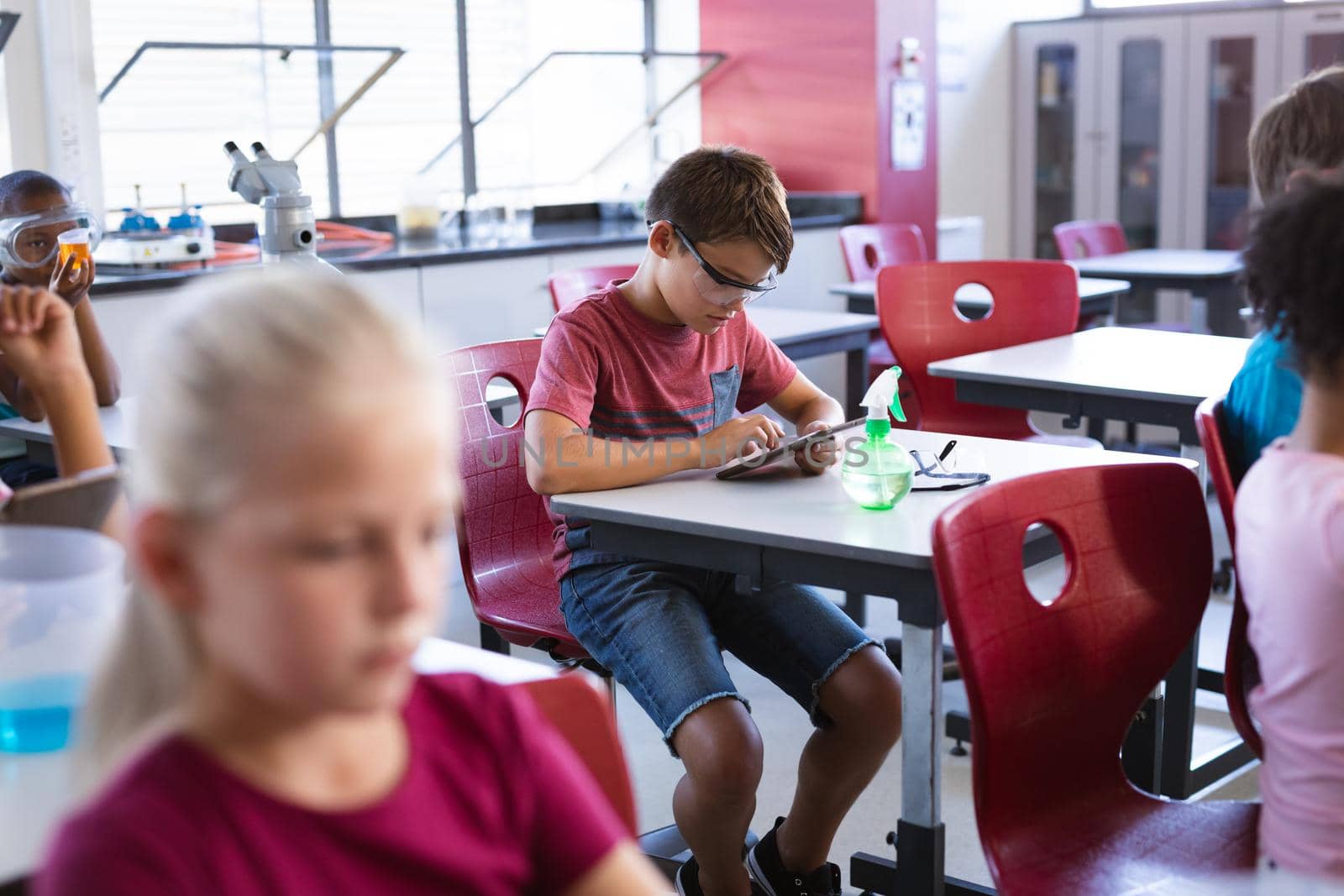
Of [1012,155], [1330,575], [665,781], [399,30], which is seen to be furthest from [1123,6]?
[1330,575]

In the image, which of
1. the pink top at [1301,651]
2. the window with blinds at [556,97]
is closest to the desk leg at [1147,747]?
the pink top at [1301,651]

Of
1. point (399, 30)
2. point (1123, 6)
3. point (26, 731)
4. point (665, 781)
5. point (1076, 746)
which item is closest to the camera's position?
point (26, 731)

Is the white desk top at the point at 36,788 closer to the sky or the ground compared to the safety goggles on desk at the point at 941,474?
closer to the ground

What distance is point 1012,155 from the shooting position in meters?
7.06

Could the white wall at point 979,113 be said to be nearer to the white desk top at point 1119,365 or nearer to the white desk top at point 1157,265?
the white desk top at point 1157,265

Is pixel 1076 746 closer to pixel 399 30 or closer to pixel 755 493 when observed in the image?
pixel 755 493

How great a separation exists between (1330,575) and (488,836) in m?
0.73

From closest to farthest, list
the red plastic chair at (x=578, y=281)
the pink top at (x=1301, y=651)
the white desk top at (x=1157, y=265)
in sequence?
the pink top at (x=1301, y=651)
the red plastic chair at (x=578, y=281)
the white desk top at (x=1157, y=265)

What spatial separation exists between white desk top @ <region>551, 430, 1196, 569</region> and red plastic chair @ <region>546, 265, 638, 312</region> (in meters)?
1.45

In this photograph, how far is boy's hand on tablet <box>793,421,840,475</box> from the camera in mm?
1974

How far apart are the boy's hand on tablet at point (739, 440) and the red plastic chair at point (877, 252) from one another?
2414mm

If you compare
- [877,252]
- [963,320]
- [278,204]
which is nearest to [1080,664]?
[278,204]

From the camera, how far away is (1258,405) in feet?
5.41

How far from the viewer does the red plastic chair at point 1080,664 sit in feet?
4.42
